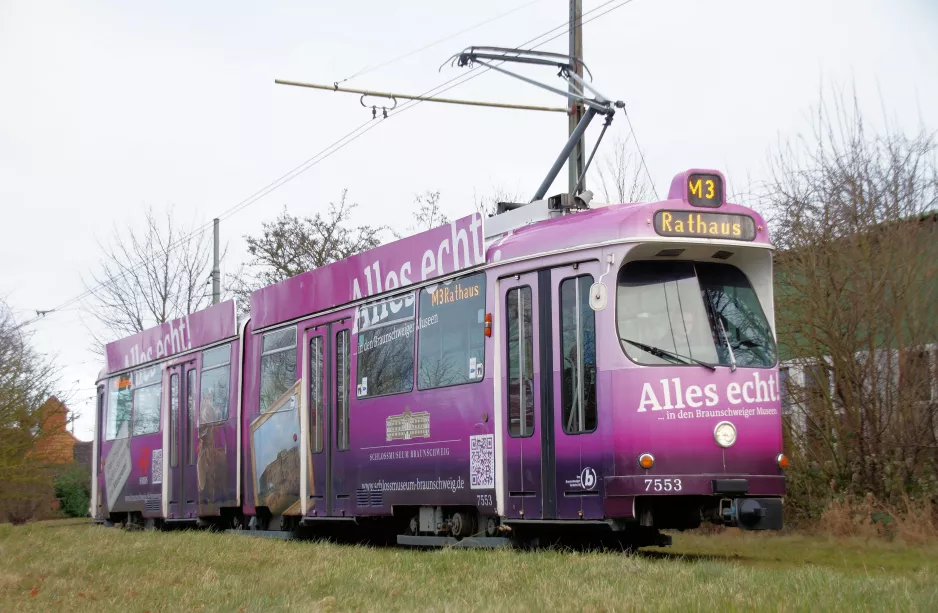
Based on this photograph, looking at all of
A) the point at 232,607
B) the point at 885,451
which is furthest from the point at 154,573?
the point at 885,451

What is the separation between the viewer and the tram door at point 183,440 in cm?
1938

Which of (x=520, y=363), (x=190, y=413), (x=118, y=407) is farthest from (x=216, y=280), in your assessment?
(x=520, y=363)

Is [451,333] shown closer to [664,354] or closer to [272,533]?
[664,354]

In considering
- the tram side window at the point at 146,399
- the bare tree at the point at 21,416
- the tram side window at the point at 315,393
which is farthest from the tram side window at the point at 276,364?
the bare tree at the point at 21,416

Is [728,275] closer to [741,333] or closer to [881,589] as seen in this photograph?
[741,333]

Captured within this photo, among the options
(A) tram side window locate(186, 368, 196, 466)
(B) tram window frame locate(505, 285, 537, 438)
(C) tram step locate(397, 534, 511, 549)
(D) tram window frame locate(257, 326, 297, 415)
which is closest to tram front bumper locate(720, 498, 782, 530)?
(B) tram window frame locate(505, 285, 537, 438)

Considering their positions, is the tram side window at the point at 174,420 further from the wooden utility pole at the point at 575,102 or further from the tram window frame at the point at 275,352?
the wooden utility pole at the point at 575,102

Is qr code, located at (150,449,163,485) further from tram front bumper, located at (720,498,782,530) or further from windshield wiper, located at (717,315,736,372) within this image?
tram front bumper, located at (720,498,782,530)

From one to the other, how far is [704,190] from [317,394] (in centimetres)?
600

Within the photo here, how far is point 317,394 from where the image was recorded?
15.0 metres

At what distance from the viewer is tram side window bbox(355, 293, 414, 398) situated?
1312 cm

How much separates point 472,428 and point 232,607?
3.91 metres

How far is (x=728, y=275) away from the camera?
11242 mm

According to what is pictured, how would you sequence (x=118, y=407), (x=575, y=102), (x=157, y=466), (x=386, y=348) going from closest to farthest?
(x=386, y=348) → (x=575, y=102) → (x=157, y=466) → (x=118, y=407)
